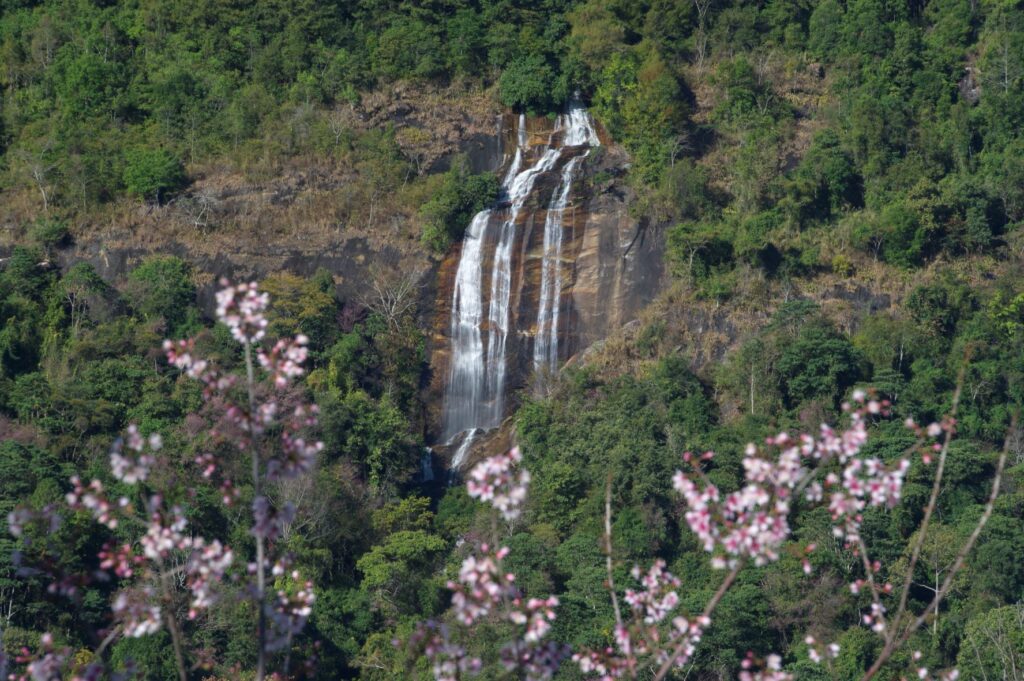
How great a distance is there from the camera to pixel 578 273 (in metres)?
58.7

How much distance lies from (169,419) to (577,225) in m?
16.8

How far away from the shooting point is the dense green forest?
44875 millimetres

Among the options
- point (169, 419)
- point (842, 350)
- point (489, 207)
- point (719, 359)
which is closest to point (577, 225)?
point (489, 207)

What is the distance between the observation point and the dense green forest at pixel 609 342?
44875 millimetres

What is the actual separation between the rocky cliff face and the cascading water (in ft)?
0.62

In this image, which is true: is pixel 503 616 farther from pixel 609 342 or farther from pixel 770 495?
pixel 609 342

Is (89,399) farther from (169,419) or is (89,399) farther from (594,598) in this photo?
(594,598)

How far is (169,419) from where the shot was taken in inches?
2008

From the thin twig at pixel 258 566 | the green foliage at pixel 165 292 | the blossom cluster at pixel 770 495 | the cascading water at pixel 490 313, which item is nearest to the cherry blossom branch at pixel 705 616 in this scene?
the blossom cluster at pixel 770 495

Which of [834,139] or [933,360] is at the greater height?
[834,139]

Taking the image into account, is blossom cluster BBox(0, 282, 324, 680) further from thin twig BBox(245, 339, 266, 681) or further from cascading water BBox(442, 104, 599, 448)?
cascading water BBox(442, 104, 599, 448)

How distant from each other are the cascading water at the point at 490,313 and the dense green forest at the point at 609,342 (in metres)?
1.11

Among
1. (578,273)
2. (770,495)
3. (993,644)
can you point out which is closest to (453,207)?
(578,273)

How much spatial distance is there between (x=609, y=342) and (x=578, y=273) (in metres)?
3.83
